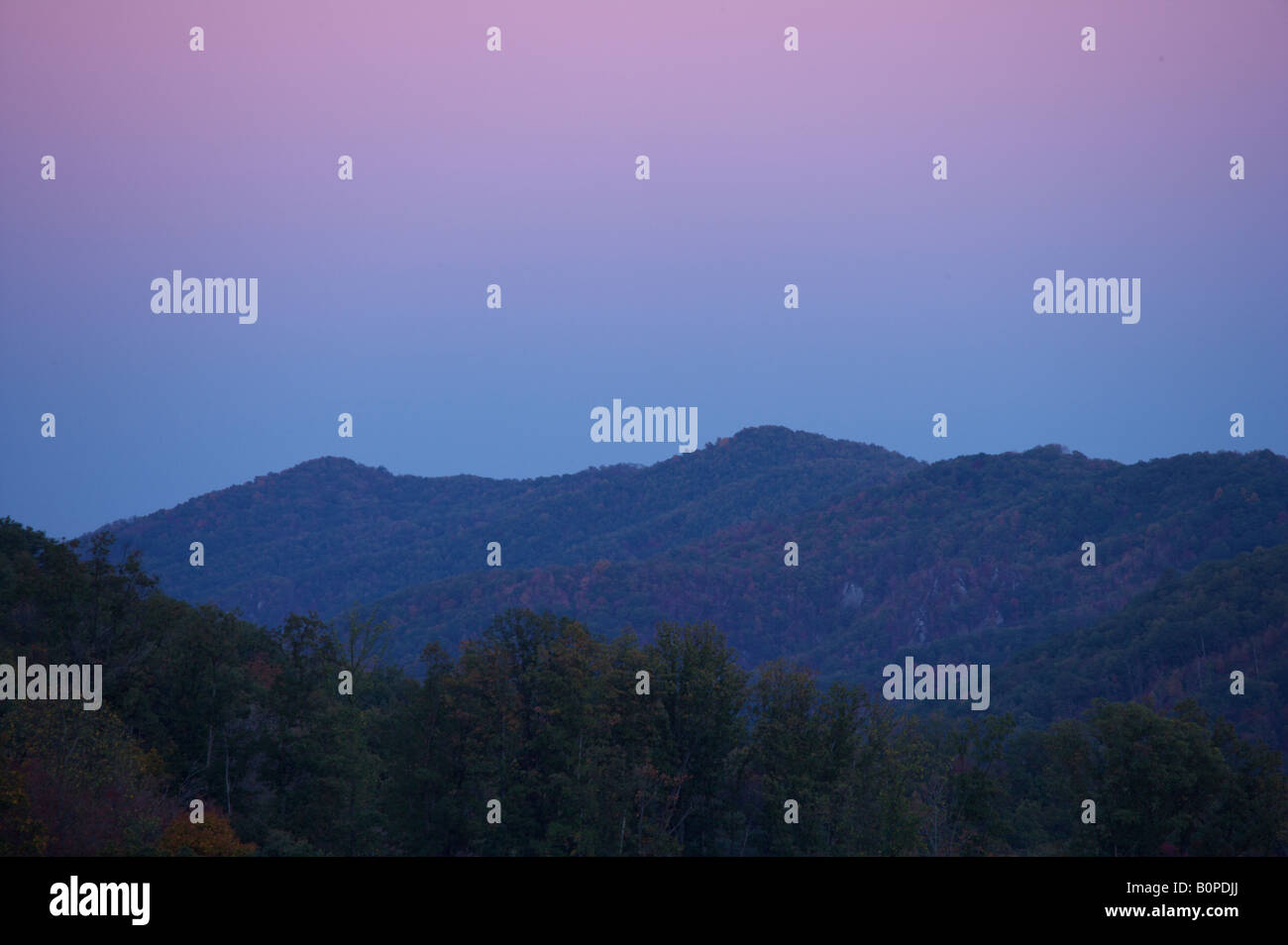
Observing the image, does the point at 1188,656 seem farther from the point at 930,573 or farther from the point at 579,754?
the point at 579,754

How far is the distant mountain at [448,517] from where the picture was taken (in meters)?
123

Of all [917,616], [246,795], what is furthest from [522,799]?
[917,616]

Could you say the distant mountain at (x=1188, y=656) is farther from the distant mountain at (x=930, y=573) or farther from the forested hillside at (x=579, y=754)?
the forested hillside at (x=579, y=754)

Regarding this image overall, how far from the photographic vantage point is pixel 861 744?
33562mm

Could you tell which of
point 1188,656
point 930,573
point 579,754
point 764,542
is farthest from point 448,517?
point 579,754

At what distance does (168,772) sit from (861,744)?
21.8m

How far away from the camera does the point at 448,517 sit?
148 metres

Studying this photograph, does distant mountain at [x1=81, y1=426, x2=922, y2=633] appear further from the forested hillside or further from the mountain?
the forested hillside

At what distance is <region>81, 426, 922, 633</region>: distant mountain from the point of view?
123 metres

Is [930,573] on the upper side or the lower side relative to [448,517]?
lower

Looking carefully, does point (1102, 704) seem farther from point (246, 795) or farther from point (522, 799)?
point (246, 795)

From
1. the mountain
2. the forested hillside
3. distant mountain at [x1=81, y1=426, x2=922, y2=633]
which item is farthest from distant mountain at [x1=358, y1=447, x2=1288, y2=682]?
the forested hillside

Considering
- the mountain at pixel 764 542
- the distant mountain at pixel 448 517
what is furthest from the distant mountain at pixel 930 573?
the distant mountain at pixel 448 517
